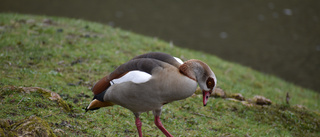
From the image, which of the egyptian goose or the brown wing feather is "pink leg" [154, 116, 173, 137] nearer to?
the egyptian goose

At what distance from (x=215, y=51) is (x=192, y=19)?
3041mm

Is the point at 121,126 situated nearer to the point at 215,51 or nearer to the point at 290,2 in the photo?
the point at 215,51

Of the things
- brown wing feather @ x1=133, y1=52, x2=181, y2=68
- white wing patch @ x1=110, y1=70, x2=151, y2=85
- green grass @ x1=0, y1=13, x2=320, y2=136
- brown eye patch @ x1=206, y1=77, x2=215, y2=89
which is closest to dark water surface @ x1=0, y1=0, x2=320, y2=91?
green grass @ x1=0, y1=13, x2=320, y2=136

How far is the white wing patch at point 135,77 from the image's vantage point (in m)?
4.25

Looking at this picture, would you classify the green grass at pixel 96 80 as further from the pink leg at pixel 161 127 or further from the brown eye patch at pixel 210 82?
the brown eye patch at pixel 210 82

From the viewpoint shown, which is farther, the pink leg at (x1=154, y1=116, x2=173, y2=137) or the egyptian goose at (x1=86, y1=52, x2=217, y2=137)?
the pink leg at (x1=154, y1=116, x2=173, y2=137)

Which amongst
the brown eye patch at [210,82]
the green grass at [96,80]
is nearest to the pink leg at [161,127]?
the green grass at [96,80]

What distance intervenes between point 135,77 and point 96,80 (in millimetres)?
2794

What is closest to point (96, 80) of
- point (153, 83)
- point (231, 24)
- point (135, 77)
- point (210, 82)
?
point (135, 77)

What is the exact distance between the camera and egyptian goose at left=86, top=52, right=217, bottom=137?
4.21m

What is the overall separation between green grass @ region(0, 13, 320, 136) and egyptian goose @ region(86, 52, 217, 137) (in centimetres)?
76

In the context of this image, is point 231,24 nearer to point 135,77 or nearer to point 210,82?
point 210,82

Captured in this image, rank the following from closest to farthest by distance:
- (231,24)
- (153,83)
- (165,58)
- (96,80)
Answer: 1. (153,83)
2. (165,58)
3. (96,80)
4. (231,24)

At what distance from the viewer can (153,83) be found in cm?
420
